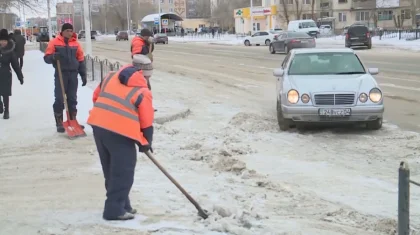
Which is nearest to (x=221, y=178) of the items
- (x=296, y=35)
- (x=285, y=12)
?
(x=296, y=35)

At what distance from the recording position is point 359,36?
127ft

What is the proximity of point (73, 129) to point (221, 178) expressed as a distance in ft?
11.1

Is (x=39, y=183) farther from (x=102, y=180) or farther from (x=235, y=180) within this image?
(x=235, y=180)

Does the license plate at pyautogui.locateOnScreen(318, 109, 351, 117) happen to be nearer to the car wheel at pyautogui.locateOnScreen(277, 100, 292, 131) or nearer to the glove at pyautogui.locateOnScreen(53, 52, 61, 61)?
the car wheel at pyautogui.locateOnScreen(277, 100, 292, 131)

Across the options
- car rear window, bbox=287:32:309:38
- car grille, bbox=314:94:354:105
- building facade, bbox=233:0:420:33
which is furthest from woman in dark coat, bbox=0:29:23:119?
building facade, bbox=233:0:420:33

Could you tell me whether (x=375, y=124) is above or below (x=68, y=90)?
below

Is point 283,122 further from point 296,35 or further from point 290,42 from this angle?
point 296,35

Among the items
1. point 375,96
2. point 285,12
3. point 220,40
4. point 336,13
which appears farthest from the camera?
point 336,13

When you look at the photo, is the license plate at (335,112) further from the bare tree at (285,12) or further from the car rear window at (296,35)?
the bare tree at (285,12)

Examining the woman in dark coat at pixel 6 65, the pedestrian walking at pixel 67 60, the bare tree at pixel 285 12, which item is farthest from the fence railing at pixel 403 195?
the bare tree at pixel 285 12

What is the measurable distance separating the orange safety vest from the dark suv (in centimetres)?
3601

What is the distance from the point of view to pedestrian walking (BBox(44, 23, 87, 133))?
8680 mm

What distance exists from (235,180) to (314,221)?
1527 mm

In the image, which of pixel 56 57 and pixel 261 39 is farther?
pixel 261 39
